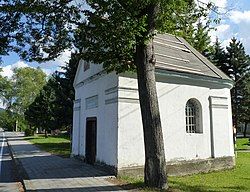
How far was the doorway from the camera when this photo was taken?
16.9 metres

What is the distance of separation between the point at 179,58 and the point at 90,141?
6248mm

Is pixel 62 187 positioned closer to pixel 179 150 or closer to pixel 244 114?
pixel 179 150

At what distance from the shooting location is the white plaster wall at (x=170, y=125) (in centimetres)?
1377

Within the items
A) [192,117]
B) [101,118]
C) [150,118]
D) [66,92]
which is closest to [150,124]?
[150,118]

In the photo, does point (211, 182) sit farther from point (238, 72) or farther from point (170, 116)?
point (238, 72)

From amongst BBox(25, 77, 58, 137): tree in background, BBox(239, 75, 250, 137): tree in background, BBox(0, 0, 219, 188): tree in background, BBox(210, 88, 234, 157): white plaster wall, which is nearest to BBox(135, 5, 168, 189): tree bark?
BBox(0, 0, 219, 188): tree in background

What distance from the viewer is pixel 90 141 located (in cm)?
1761

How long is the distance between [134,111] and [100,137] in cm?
243

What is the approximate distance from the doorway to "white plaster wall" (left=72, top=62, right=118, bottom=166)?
14.5 inches

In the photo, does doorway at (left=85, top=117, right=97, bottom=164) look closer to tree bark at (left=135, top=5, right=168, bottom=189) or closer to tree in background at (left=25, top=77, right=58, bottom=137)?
tree bark at (left=135, top=5, right=168, bottom=189)

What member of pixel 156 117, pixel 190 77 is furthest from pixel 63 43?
pixel 190 77

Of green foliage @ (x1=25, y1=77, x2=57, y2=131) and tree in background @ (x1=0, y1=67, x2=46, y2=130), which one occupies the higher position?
tree in background @ (x1=0, y1=67, x2=46, y2=130)

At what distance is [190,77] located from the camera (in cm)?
1578

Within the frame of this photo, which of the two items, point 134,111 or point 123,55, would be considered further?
point 134,111
